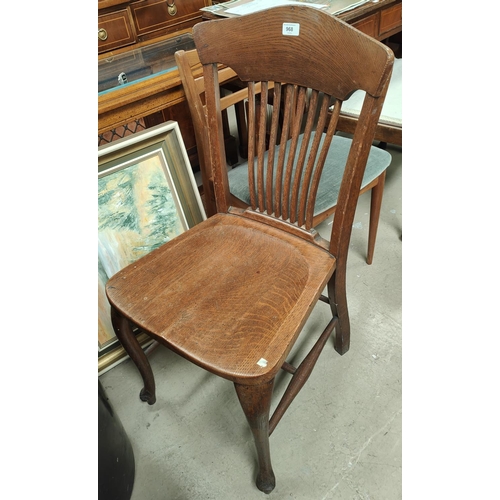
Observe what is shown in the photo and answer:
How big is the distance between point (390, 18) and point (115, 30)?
1.58 meters

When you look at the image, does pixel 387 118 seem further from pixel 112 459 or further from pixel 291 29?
pixel 112 459

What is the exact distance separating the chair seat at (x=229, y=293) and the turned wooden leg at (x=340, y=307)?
0.36 feet

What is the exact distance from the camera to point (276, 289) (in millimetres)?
997

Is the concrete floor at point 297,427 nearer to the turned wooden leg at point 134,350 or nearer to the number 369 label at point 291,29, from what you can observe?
the turned wooden leg at point 134,350

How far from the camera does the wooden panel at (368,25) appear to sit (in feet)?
5.82

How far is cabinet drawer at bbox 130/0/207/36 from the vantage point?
98.7 inches

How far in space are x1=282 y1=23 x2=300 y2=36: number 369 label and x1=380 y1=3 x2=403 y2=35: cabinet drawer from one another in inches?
47.4

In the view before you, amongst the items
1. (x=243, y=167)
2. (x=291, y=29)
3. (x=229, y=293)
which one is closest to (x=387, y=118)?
(x=243, y=167)

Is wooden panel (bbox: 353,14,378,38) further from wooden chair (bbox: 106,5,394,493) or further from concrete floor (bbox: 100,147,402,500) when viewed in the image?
concrete floor (bbox: 100,147,402,500)

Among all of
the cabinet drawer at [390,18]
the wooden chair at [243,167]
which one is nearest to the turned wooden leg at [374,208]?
the wooden chair at [243,167]

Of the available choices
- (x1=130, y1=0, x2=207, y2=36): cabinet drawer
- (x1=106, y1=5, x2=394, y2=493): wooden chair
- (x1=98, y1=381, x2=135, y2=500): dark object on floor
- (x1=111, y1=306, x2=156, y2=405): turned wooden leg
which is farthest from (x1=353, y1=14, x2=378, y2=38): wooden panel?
(x1=98, y1=381, x2=135, y2=500): dark object on floor

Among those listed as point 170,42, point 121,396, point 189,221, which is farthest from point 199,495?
point 170,42

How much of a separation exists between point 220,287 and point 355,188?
1.35 feet

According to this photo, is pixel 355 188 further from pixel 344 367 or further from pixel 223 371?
A: pixel 344 367
